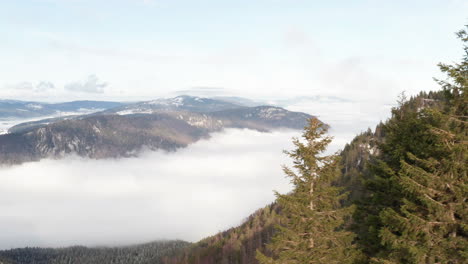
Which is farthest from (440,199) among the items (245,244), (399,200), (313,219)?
(245,244)

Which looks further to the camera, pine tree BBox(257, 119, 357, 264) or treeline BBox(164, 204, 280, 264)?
treeline BBox(164, 204, 280, 264)

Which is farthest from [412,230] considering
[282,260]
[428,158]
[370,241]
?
[282,260]

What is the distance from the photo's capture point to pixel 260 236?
16362 centimetres

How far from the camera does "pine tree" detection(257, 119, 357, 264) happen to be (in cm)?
1742

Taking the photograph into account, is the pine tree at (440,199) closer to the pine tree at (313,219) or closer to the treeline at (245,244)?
the pine tree at (313,219)

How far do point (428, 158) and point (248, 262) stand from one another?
149 m

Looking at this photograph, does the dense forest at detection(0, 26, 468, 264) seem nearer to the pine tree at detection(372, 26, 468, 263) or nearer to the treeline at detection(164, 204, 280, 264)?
the pine tree at detection(372, 26, 468, 263)

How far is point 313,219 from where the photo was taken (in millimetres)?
17609

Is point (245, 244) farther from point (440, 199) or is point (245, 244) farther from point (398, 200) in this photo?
point (440, 199)

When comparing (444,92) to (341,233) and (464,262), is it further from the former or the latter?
(341,233)

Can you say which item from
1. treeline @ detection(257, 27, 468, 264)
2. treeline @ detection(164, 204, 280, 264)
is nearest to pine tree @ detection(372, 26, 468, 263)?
treeline @ detection(257, 27, 468, 264)

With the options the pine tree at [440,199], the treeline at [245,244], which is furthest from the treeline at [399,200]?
the treeline at [245,244]

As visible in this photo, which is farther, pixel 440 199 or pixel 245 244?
pixel 245 244

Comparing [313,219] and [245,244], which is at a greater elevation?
[313,219]
